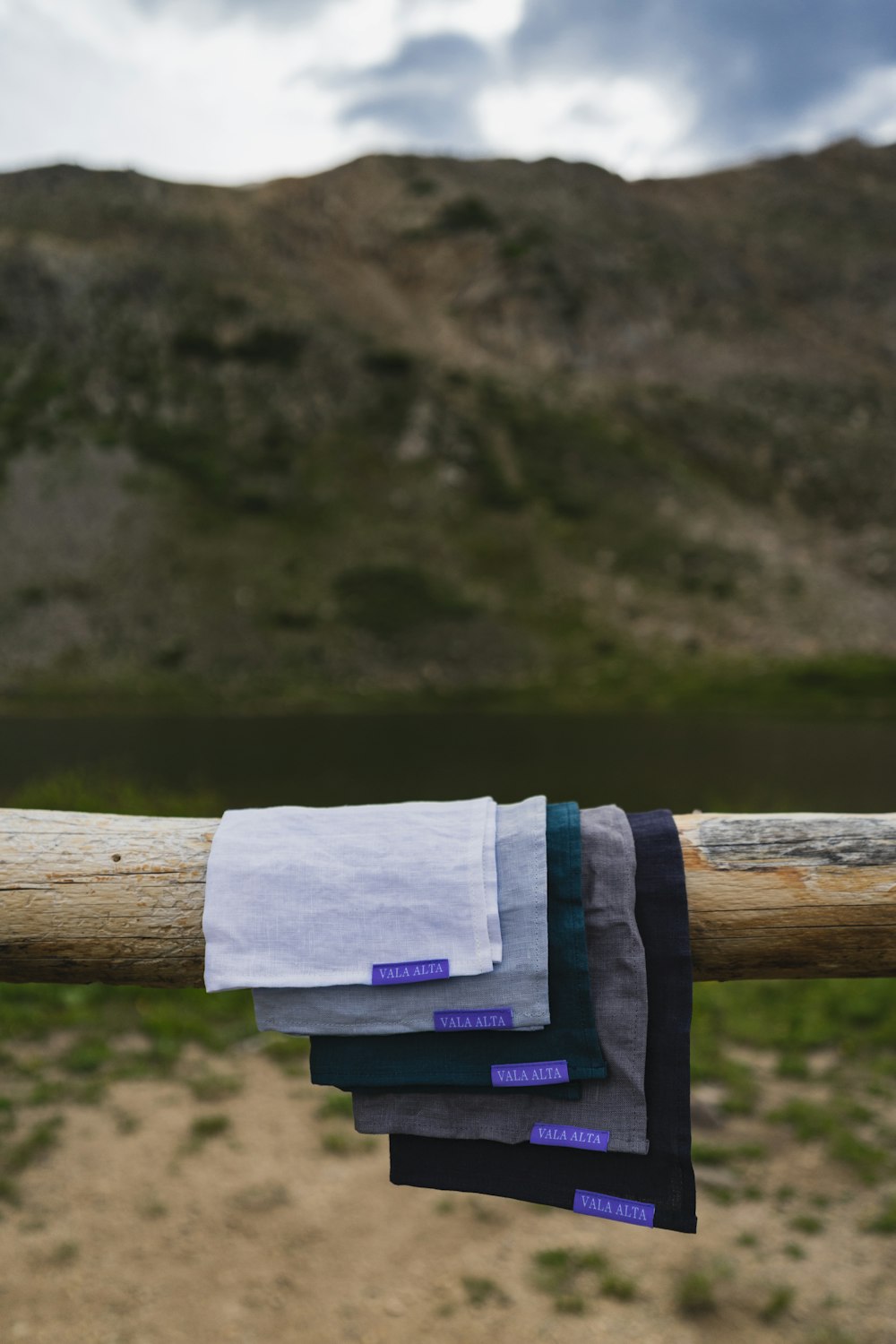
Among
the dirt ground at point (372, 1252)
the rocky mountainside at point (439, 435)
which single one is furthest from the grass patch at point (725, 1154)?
the rocky mountainside at point (439, 435)

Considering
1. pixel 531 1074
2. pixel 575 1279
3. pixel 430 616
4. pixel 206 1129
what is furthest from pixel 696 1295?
pixel 430 616

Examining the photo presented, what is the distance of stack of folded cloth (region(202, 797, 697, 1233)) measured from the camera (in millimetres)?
2422

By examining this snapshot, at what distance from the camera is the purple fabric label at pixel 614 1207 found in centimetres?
241

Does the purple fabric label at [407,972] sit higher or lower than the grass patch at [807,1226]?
higher

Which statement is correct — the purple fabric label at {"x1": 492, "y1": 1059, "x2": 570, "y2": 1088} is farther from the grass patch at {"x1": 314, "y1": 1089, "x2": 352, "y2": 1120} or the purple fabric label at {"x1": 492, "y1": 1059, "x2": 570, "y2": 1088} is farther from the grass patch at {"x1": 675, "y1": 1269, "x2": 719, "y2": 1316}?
the grass patch at {"x1": 314, "y1": 1089, "x2": 352, "y2": 1120}

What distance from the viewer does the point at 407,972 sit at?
243 centimetres

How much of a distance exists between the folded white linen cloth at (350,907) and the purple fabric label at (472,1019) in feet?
0.33

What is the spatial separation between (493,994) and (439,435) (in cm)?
6866

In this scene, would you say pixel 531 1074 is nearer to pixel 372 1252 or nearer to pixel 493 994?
pixel 493 994

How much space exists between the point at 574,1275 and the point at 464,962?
110 inches

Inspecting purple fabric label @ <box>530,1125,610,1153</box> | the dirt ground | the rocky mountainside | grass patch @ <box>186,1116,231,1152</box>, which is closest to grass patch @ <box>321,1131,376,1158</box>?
the dirt ground

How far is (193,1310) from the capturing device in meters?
4.14

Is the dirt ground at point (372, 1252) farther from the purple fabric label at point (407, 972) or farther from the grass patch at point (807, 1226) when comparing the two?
the purple fabric label at point (407, 972)

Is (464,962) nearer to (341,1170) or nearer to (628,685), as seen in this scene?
(341,1170)
